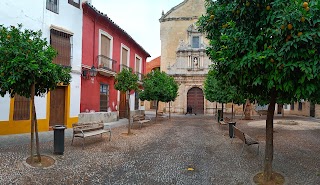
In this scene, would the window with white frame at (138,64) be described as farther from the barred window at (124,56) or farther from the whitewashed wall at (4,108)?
the whitewashed wall at (4,108)

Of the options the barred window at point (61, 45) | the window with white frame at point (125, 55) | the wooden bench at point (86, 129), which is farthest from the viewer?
the window with white frame at point (125, 55)

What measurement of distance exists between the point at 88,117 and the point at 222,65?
1035cm

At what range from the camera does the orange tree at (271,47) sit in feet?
11.2

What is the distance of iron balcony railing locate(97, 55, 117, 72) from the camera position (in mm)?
14398

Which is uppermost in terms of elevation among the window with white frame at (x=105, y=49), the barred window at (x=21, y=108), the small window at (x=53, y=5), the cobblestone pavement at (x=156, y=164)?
the small window at (x=53, y=5)

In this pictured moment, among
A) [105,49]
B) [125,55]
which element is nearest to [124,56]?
[125,55]

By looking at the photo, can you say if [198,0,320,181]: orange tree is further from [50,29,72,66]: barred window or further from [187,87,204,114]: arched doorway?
[187,87,204,114]: arched doorway

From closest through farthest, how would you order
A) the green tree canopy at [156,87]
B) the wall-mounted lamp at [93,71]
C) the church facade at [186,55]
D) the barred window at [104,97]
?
the wall-mounted lamp at [93,71] → the barred window at [104,97] → the green tree canopy at [156,87] → the church facade at [186,55]

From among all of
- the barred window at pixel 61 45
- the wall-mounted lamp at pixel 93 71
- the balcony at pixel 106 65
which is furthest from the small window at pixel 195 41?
the barred window at pixel 61 45

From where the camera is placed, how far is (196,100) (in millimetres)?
30406

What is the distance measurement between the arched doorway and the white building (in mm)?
19739

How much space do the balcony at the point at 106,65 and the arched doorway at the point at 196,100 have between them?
1609 cm

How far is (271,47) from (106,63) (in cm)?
1265

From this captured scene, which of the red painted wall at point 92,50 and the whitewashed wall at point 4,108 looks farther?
the red painted wall at point 92,50
